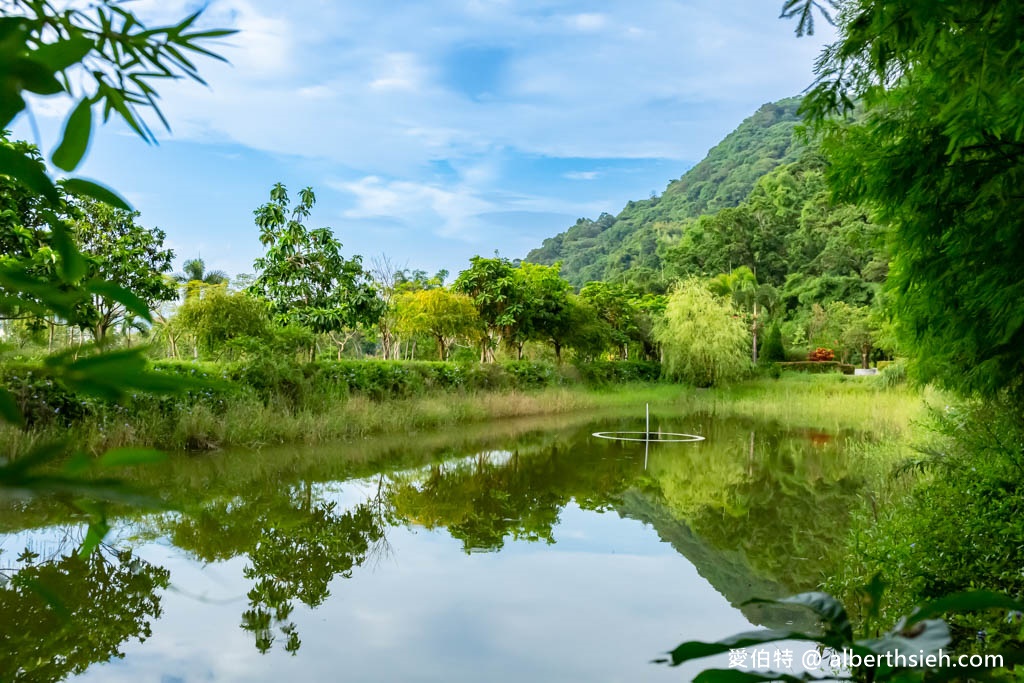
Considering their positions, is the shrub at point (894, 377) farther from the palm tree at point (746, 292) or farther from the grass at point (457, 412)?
the palm tree at point (746, 292)

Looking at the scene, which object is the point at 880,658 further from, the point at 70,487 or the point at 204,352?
the point at 204,352

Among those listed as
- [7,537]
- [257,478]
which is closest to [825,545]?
[257,478]

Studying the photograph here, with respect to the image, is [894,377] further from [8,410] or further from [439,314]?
[8,410]

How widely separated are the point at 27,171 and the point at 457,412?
1167 centimetres

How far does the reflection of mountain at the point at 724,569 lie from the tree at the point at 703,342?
1499cm

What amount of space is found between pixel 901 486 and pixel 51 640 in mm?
6245

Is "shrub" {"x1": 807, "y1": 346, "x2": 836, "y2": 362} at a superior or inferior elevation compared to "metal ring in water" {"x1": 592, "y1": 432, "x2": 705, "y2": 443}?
superior

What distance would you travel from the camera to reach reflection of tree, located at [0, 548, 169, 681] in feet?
9.78

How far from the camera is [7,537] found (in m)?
4.55

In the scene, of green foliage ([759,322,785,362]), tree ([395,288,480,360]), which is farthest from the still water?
green foliage ([759,322,785,362])

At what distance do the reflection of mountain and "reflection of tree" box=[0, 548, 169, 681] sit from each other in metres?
2.99

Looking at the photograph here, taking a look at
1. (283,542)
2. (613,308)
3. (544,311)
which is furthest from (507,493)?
(613,308)

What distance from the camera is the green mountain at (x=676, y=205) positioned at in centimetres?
5768

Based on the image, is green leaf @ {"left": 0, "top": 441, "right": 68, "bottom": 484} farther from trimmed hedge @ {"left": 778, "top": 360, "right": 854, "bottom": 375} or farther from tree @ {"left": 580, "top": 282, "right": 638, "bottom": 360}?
trimmed hedge @ {"left": 778, "top": 360, "right": 854, "bottom": 375}
